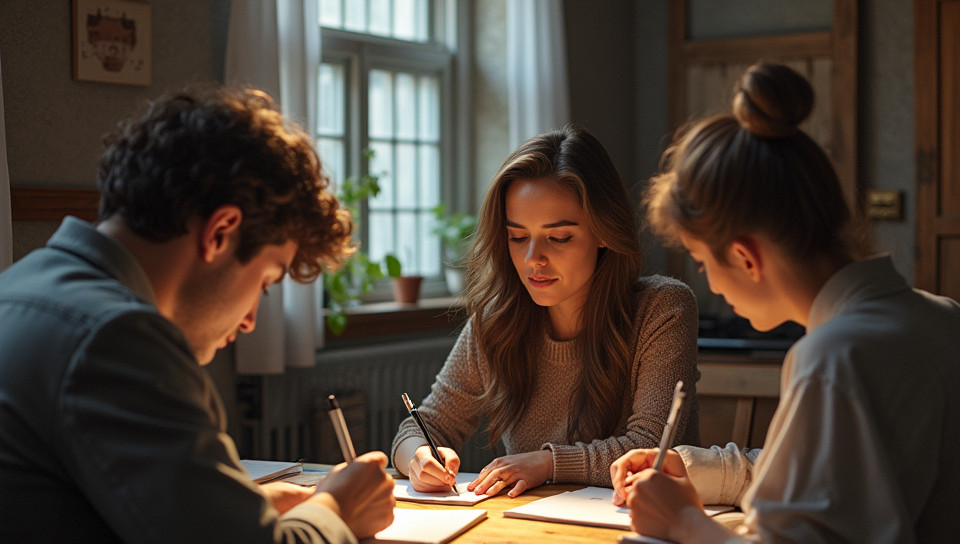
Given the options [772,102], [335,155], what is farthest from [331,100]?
[772,102]

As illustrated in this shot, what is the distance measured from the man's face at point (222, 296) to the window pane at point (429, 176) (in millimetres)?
3141

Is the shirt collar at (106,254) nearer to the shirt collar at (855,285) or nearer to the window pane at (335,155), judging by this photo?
the shirt collar at (855,285)

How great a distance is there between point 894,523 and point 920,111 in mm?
3940

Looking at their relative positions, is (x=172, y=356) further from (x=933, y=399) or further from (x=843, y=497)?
(x=933, y=399)

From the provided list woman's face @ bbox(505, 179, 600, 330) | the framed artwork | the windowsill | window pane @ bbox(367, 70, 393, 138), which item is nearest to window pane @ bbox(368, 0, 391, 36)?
window pane @ bbox(367, 70, 393, 138)

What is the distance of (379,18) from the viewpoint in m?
4.19

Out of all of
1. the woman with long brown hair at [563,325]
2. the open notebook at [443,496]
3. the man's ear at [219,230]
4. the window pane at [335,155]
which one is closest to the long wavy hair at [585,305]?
the woman with long brown hair at [563,325]

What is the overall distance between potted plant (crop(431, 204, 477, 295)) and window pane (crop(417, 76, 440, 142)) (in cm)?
37

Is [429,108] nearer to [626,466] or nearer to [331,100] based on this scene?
[331,100]

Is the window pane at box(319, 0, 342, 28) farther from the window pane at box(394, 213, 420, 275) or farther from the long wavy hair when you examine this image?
the long wavy hair

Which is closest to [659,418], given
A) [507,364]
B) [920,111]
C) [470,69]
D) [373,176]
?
[507,364]

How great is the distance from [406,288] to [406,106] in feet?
2.93

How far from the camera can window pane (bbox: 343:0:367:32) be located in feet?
13.3

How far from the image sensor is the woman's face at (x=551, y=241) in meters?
2.09
